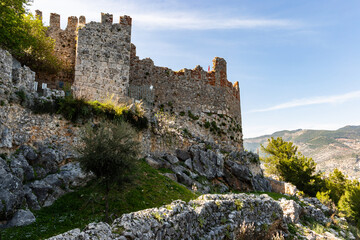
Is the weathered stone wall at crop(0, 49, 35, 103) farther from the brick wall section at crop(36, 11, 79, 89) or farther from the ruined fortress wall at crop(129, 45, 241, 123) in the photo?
the ruined fortress wall at crop(129, 45, 241, 123)

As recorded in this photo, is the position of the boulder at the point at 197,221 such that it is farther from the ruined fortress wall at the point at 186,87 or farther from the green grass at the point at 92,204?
the ruined fortress wall at the point at 186,87

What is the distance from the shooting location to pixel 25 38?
784 inches

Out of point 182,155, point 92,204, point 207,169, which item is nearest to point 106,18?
point 182,155

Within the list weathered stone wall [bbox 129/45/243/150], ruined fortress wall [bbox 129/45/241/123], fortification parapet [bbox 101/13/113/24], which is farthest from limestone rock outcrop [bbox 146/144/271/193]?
fortification parapet [bbox 101/13/113/24]

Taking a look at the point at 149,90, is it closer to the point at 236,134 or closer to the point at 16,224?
the point at 236,134

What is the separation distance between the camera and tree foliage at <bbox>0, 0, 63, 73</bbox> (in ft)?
59.6

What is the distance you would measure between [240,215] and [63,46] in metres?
22.3

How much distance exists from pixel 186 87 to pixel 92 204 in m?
20.3

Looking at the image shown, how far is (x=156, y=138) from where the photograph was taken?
1998cm

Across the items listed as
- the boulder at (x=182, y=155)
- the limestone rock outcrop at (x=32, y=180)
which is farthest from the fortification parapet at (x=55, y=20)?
the boulder at (x=182, y=155)

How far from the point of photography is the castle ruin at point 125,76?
20.5m

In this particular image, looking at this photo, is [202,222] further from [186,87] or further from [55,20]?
[55,20]

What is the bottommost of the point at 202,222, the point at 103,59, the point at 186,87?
the point at 202,222

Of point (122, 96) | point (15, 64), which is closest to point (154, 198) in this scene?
point (122, 96)
